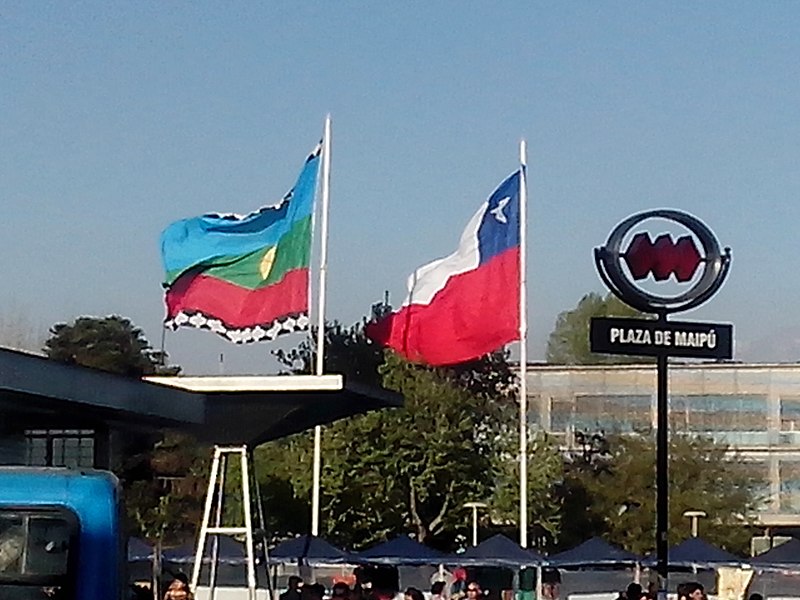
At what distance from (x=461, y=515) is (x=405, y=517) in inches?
74.7

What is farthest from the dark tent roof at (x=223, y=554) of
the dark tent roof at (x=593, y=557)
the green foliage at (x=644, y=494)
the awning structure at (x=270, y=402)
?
the green foliage at (x=644, y=494)

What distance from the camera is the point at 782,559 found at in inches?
1308

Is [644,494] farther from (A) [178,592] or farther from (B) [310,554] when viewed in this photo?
(A) [178,592]

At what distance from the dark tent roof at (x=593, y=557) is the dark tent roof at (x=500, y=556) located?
443mm

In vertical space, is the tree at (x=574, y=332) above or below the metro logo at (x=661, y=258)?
above

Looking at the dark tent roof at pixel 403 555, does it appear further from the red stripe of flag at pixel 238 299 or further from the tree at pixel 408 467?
the tree at pixel 408 467

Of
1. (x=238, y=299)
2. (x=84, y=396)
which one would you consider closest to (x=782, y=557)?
(x=238, y=299)

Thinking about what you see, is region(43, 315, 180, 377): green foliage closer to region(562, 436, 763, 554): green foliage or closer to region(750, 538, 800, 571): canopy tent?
region(562, 436, 763, 554): green foliage

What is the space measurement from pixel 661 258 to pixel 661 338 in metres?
1.15

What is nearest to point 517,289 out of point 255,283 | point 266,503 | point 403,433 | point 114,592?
point 255,283

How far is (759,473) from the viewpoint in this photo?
90.3 m

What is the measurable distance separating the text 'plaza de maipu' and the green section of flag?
62537mm

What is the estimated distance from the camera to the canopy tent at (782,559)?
3272 cm

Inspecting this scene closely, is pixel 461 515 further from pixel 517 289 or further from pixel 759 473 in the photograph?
pixel 759 473
